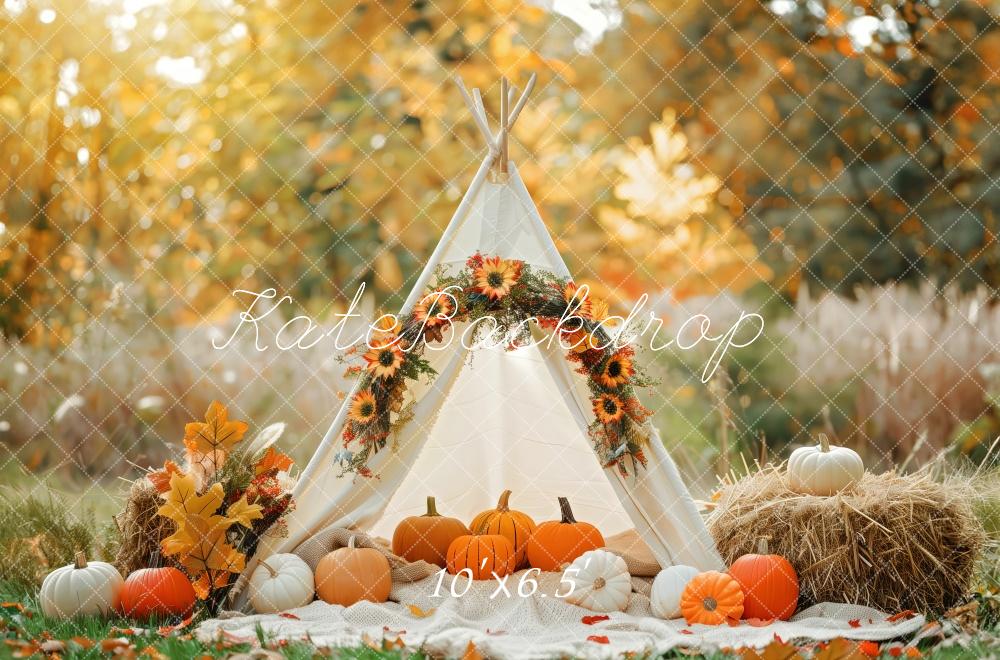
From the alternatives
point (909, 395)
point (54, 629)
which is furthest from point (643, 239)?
point (54, 629)

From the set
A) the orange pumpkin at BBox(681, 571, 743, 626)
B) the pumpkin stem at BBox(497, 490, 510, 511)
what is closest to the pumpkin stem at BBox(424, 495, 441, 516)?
the pumpkin stem at BBox(497, 490, 510, 511)

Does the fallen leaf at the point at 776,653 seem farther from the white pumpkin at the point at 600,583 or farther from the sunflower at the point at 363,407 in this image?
the sunflower at the point at 363,407

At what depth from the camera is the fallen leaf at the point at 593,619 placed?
357cm

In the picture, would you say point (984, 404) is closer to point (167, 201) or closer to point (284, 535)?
point (284, 535)

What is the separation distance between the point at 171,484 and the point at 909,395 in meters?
4.55

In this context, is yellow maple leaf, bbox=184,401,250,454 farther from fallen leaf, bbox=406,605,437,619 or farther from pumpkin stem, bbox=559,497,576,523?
pumpkin stem, bbox=559,497,576,523

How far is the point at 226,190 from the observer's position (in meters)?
7.11

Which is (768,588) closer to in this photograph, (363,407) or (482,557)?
(482,557)

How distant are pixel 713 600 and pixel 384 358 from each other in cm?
147

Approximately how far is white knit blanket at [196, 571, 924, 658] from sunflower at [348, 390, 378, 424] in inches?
26.3

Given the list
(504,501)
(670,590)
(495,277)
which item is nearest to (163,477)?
(504,501)

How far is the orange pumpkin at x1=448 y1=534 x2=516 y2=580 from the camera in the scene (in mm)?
3984

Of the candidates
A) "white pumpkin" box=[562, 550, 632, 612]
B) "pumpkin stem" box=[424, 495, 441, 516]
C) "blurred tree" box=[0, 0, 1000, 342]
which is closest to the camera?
"white pumpkin" box=[562, 550, 632, 612]

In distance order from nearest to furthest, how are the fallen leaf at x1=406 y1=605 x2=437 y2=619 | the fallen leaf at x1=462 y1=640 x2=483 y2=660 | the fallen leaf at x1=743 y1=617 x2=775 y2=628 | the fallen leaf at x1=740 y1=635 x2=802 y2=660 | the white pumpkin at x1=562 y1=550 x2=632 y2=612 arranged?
the fallen leaf at x1=740 y1=635 x2=802 y2=660
the fallen leaf at x1=462 y1=640 x2=483 y2=660
the fallen leaf at x1=743 y1=617 x2=775 y2=628
the fallen leaf at x1=406 y1=605 x2=437 y2=619
the white pumpkin at x1=562 y1=550 x2=632 y2=612
